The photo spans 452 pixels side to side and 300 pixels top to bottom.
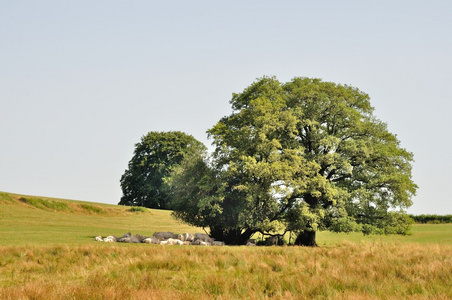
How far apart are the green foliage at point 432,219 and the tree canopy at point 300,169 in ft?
94.3

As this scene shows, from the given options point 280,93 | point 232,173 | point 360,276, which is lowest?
point 360,276

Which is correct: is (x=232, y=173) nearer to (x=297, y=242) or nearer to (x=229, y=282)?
(x=297, y=242)

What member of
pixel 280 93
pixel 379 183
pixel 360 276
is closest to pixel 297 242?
pixel 379 183

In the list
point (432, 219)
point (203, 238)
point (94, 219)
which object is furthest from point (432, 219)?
point (94, 219)

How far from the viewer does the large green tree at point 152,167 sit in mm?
77938

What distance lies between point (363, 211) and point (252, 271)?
A: 71.8 ft

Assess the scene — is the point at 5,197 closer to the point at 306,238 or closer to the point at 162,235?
the point at 162,235

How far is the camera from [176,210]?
111 feet

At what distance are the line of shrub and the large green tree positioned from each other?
131 feet

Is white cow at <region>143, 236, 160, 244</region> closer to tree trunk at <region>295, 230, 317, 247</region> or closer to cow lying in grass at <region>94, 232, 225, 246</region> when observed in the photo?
cow lying in grass at <region>94, 232, 225, 246</region>

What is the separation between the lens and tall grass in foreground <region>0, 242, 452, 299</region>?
34.7 feet

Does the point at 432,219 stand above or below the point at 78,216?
above

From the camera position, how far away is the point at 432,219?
59625mm

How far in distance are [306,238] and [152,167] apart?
4797 cm
